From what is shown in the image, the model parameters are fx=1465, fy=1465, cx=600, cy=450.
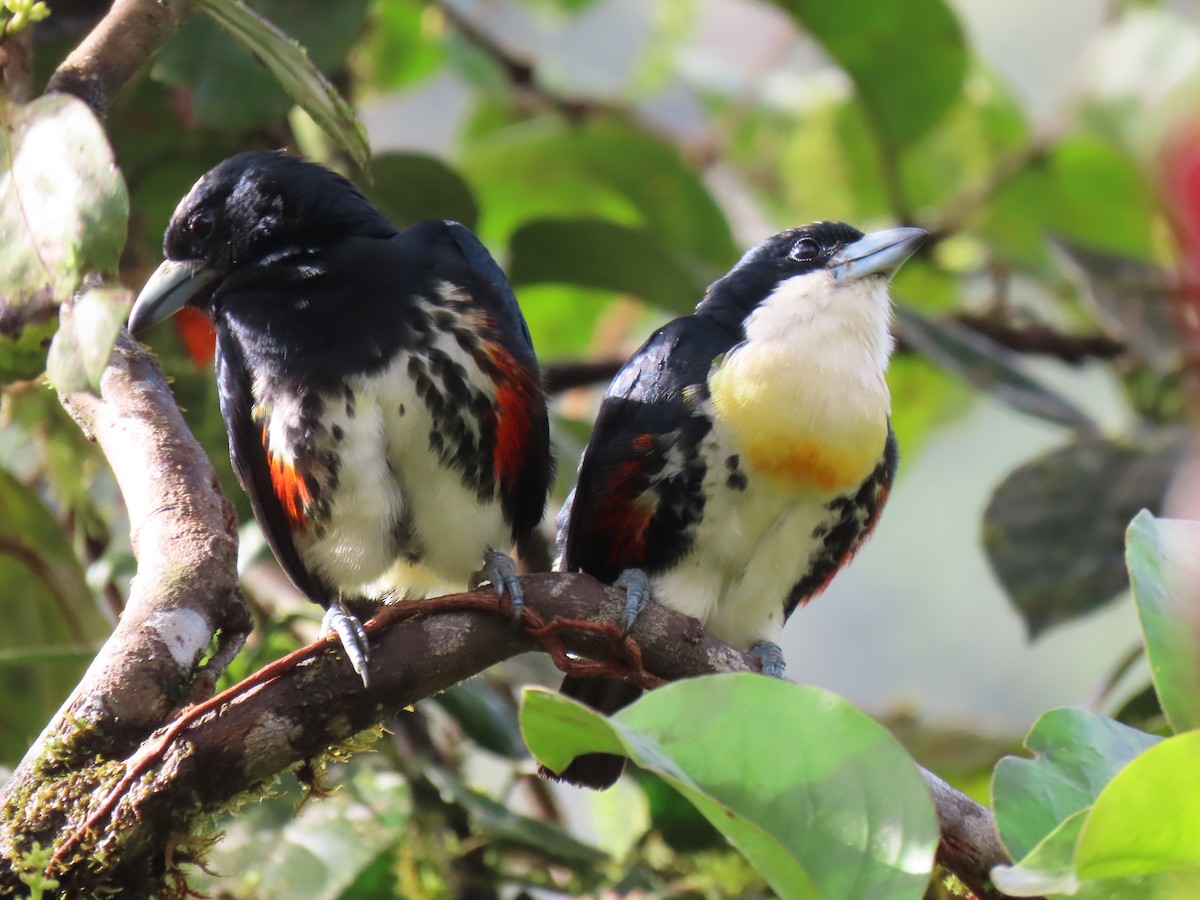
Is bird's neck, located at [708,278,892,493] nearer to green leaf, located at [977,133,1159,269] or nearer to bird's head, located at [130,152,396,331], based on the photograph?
bird's head, located at [130,152,396,331]

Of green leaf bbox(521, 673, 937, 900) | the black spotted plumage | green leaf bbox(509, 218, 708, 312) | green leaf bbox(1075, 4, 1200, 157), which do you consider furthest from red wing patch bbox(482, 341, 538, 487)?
green leaf bbox(1075, 4, 1200, 157)

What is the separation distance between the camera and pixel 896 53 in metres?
3.00

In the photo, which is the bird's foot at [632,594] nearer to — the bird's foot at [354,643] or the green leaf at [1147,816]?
the bird's foot at [354,643]

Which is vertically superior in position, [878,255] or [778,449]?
[878,255]

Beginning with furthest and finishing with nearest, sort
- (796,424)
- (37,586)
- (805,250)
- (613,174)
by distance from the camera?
(613,174) → (805,250) → (37,586) → (796,424)

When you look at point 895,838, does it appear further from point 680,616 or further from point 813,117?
point 813,117

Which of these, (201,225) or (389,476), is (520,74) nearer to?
(201,225)

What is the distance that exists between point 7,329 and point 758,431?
36.8 inches

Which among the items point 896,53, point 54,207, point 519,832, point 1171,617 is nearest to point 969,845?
point 1171,617

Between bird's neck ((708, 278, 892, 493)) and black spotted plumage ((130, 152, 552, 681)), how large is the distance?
262 millimetres

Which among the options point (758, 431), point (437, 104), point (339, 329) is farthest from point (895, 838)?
point (437, 104)

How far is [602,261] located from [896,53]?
0.80 m

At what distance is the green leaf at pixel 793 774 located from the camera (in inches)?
42.6

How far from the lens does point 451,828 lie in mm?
2195
